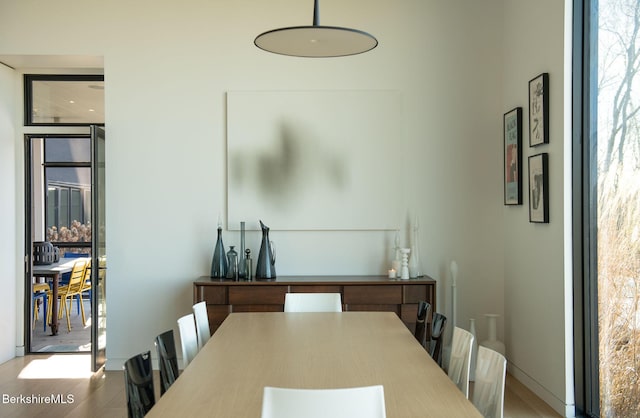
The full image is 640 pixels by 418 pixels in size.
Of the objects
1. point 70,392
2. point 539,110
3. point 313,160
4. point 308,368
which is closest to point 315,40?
point 308,368

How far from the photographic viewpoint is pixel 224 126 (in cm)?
609

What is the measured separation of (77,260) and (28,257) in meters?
0.65

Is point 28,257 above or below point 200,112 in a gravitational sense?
below

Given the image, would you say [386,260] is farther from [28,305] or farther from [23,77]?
[23,77]

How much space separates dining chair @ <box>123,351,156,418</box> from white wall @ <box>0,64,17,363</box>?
178 inches

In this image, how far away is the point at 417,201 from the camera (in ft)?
19.9

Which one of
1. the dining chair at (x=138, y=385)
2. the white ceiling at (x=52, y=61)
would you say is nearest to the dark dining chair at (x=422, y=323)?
the dining chair at (x=138, y=385)

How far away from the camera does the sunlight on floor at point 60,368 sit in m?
5.82

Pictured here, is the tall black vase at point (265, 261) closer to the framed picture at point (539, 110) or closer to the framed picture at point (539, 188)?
the framed picture at point (539, 188)

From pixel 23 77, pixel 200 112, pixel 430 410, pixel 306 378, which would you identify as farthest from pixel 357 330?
pixel 23 77

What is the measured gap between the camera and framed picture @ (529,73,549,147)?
4906 millimetres

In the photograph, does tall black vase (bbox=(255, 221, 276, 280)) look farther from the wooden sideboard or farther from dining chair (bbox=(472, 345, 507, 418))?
dining chair (bbox=(472, 345, 507, 418))

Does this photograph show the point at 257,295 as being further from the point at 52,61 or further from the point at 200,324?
the point at 52,61

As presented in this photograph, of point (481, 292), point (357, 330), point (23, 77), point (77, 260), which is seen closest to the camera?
point (357, 330)
